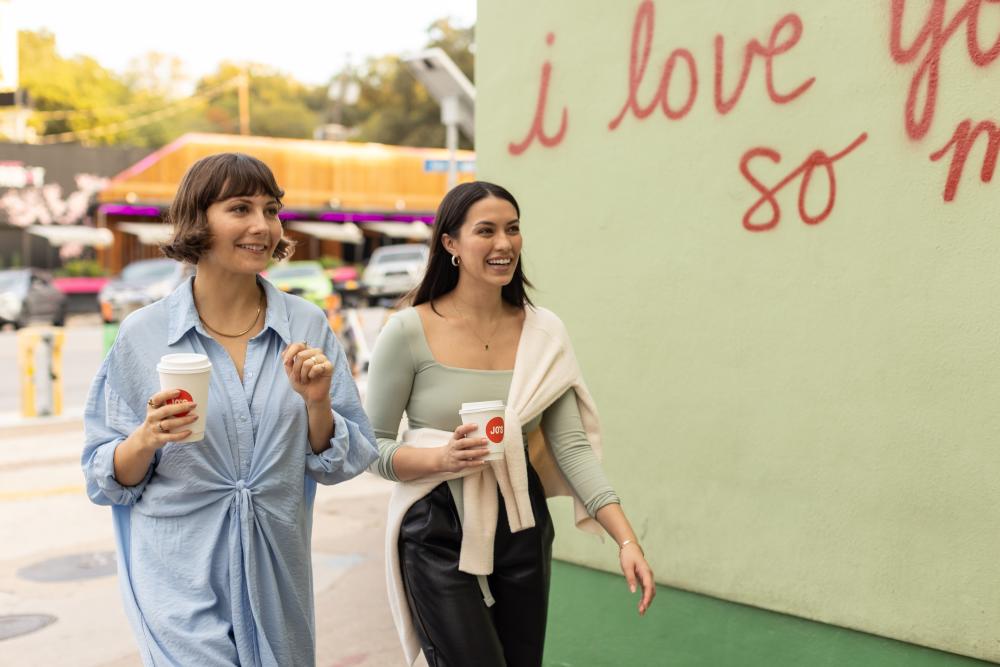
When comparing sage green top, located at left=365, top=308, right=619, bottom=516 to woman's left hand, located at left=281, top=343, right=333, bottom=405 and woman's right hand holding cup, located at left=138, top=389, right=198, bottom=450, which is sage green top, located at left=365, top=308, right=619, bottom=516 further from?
woman's right hand holding cup, located at left=138, top=389, right=198, bottom=450

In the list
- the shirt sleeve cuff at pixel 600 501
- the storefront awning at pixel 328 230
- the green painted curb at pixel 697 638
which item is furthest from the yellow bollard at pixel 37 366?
the storefront awning at pixel 328 230

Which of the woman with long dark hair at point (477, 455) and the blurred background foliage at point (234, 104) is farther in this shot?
the blurred background foliage at point (234, 104)

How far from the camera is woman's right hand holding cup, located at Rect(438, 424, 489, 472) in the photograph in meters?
2.66

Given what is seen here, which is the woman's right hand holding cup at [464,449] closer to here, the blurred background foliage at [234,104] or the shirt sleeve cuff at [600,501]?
the shirt sleeve cuff at [600,501]

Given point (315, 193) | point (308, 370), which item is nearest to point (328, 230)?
point (315, 193)

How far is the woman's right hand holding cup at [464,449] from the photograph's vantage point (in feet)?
8.71

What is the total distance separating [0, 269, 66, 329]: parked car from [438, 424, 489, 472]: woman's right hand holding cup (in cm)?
2424

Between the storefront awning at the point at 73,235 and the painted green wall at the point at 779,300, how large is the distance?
102 feet

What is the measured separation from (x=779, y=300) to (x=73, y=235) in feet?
109

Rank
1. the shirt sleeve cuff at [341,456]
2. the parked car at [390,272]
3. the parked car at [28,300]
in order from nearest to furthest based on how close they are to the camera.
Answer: the shirt sleeve cuff at [341,456] < the parked car at [28,300] < the parked car at [390,272]

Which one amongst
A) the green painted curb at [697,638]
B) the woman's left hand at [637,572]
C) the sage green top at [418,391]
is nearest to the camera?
the woman's left hand at [637,572]

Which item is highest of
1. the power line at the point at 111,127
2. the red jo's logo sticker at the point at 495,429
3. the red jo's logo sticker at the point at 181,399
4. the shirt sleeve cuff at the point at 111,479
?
the power line at the point at 111,127

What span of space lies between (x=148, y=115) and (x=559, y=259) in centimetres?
6616

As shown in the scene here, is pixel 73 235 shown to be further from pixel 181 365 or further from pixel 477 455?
pixel 181 365
